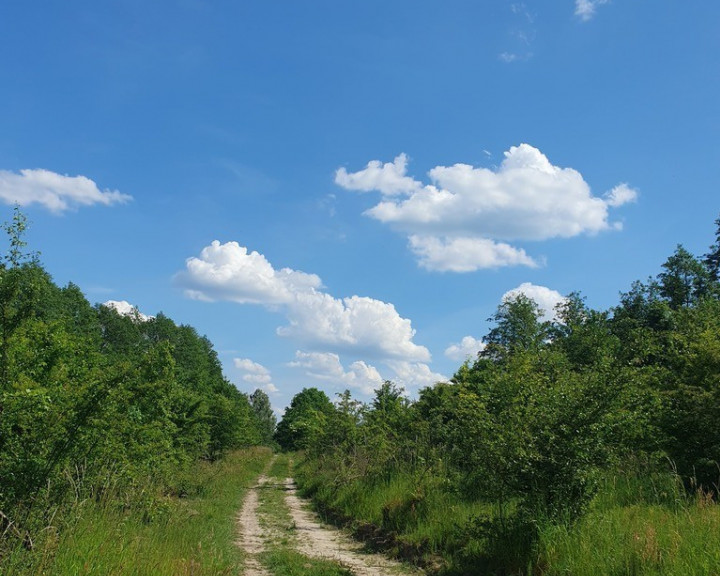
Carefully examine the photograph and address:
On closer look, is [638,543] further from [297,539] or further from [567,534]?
[297,539]

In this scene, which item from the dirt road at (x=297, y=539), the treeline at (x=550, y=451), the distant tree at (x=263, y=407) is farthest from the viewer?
the distant tree at (x=263, y=407)

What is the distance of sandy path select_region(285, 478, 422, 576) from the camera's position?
10.5 meters

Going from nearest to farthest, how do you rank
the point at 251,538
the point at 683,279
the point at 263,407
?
the point at 251,538, the point at 683,279, the point at 263,407

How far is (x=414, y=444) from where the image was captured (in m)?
18.9

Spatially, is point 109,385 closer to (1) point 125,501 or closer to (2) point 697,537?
(1) point 125,501

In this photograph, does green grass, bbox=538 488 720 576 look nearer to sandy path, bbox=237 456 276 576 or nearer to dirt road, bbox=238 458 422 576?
dirt road, bbox=238 458 422 576

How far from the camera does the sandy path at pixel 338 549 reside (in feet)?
34.3

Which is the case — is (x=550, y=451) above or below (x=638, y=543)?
above

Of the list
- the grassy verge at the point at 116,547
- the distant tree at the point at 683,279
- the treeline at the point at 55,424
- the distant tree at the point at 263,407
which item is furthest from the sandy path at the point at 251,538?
the distant tree at the point at 263,407

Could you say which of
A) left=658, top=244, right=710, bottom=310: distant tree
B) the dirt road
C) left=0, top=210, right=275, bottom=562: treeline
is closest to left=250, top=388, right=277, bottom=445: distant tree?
left=658, top=244, right=710, bottom=310: distant tree

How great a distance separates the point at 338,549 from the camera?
498 inches

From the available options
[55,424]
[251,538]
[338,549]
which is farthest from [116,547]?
[251,538]

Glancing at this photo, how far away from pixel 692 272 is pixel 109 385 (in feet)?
160

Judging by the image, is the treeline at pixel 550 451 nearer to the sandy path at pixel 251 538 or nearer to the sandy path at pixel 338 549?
the sandy path at pixel 338 549
